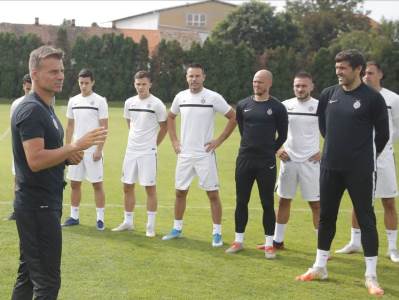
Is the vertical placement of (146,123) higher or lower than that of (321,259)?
higher

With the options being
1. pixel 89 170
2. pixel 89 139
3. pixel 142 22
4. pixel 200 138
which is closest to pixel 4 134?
pixel 89 170

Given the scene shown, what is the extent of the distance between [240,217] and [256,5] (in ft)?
178

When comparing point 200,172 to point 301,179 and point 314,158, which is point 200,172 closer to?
point 301,179

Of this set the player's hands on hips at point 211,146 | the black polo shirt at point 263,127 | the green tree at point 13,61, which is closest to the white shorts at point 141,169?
the player's hands on hips at point 211,146

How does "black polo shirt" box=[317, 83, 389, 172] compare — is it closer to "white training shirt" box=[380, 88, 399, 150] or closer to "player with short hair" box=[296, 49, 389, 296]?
"player with short hair" box=[296, 49, 389, 296]

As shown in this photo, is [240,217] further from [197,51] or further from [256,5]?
[256,5]

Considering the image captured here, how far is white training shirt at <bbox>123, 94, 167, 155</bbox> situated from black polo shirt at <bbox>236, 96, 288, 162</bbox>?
166cm

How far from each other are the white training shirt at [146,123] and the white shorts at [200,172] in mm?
700

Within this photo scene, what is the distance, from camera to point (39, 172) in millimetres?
4371

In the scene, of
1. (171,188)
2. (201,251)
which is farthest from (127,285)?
(171,188)

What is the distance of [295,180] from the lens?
Answer: 8359 millimetres

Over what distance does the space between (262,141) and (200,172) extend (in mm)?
1147

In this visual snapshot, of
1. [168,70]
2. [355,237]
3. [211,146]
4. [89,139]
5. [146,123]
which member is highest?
[168,70]

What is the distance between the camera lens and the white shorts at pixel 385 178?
7.88 metres
